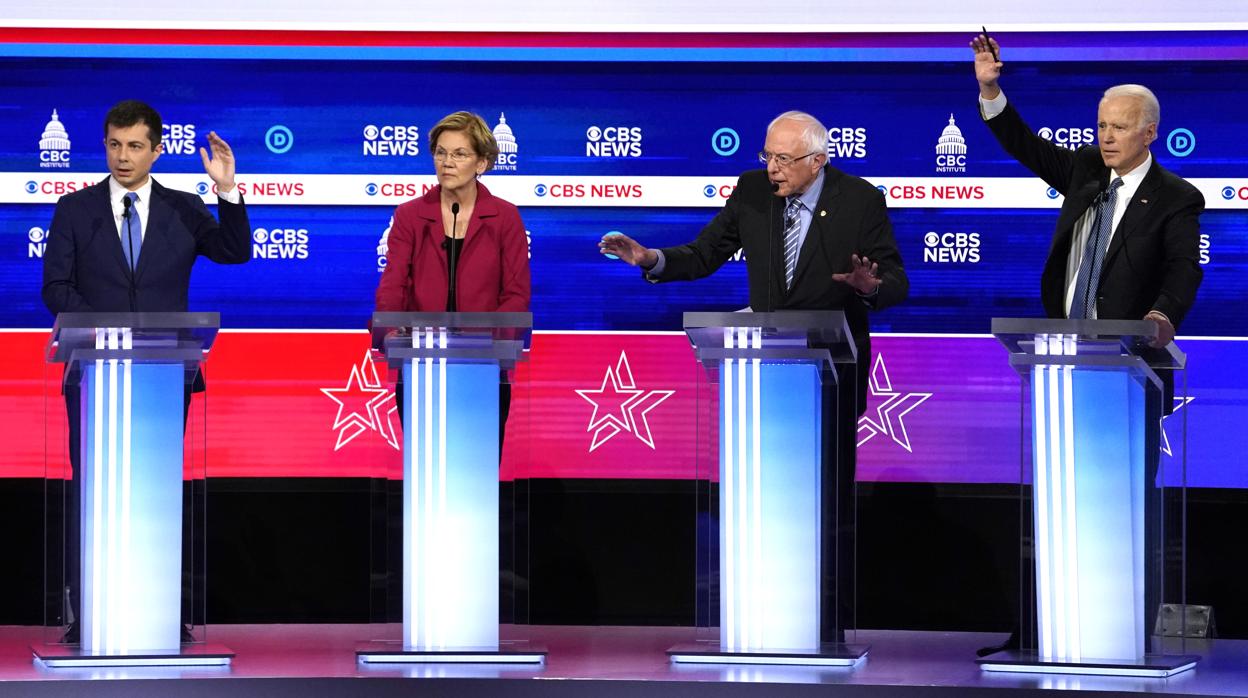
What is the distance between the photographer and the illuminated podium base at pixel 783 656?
419cm

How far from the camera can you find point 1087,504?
414 cm

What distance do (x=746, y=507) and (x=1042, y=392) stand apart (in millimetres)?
747

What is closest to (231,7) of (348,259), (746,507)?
(348,259)

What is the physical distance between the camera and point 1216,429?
5934 millimetres

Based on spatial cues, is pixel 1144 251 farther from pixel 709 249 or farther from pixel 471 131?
pixel 471 131

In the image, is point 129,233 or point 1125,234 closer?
point 1125,234

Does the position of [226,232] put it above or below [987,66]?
below

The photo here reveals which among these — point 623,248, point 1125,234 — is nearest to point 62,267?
point 623,248

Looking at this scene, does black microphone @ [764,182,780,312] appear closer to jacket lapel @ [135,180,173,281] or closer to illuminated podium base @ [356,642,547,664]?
illuminated podium base @ [356,642,547,664]

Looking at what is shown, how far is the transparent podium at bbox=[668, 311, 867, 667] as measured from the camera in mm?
4191

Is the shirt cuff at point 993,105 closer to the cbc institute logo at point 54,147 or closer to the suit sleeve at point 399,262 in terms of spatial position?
the suit sleeve at point 399,262

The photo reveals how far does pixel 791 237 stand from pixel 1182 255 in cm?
103

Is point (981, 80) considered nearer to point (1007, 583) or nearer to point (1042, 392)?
point (1042, 392)

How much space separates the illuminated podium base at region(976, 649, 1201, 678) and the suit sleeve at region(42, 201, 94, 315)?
2.59 meters
